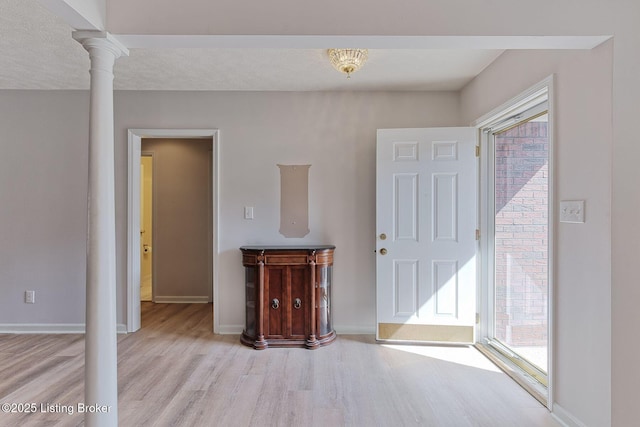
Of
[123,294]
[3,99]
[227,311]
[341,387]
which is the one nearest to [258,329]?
[227,311]

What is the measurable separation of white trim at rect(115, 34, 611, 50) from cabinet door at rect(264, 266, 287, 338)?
76.4 inches

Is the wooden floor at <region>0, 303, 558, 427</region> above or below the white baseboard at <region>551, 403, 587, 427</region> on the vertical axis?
below

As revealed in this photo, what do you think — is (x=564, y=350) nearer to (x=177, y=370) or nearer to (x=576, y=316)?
(x=576, y=316)

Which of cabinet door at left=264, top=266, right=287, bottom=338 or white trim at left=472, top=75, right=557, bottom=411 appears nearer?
white trim at left=472, top=75, right=557, bottom=411

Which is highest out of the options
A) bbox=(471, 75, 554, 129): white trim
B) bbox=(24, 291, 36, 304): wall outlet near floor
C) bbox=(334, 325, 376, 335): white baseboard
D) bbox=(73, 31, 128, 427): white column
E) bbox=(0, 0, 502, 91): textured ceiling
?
bbox=(0, 0, 502, 91): textured ceiling

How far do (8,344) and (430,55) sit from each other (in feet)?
14.7

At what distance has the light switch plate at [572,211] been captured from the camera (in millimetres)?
1837

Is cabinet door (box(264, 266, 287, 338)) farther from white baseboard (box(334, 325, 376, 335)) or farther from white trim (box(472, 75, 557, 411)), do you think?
white trim (box(472, 75, 557, 411))

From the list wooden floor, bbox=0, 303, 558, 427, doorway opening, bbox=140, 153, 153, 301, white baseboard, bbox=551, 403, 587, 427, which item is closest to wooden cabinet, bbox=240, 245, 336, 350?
wooden floor, bbox=0, 303, 558, 427

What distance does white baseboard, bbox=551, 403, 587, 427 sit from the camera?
188 cm

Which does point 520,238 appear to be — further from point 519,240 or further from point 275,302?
point 275,302

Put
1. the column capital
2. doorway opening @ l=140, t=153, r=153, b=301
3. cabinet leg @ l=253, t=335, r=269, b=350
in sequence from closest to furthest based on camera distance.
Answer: the column capital < cabinet leg @ l=253, t=335, r=269, b=350 < doorway opening @ l=140, t=153, r=153, b=301

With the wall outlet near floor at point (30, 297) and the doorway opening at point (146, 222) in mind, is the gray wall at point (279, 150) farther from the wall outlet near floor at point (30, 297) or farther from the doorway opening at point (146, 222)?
the doorway opening at point (146, 222)

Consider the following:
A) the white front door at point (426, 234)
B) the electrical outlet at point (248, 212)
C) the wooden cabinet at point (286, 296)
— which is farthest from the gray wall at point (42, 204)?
the white front door at point (426, 234)
